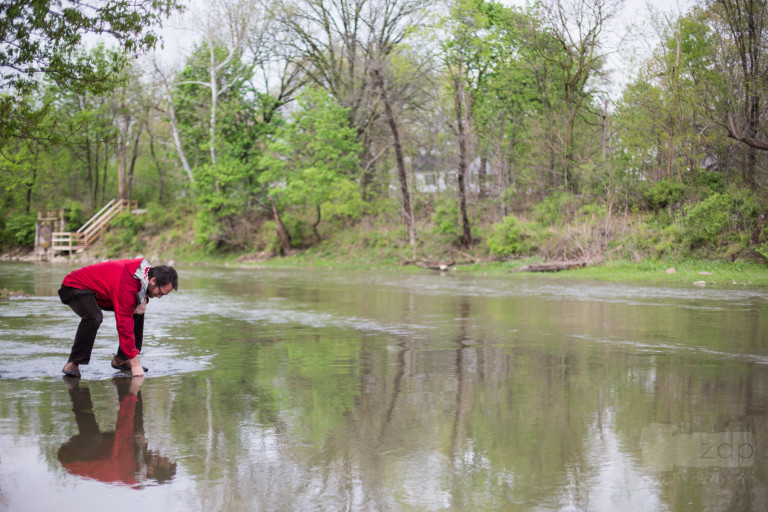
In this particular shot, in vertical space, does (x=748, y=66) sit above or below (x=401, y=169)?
above

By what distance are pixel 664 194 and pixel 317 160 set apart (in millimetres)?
17596

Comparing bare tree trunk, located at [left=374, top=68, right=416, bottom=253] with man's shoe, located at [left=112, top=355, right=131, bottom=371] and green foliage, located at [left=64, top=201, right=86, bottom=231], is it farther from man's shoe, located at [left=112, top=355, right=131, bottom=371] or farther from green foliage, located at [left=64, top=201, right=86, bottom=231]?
man's shoe, located at [left=112, top=355, right=131, bottom=371]

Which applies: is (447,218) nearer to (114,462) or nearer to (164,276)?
(164,276)

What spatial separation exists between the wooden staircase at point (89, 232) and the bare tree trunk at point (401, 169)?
2108cm

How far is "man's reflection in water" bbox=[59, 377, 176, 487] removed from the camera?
487cm

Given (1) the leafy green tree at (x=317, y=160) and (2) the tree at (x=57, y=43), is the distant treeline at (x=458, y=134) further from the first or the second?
(2) the tree at (x=57, y=43)

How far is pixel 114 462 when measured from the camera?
16.9 feet

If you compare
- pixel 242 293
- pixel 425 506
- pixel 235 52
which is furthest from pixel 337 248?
pixel 425 506

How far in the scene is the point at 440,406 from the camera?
6785mm

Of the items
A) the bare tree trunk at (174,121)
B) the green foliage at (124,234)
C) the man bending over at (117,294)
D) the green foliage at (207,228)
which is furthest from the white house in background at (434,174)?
the man bending over at (117,294)

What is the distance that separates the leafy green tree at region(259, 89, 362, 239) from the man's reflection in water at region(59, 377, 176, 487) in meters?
31.6

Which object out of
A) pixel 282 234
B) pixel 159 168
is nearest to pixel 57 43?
pixel 282 234

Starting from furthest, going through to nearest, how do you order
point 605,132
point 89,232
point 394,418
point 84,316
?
point 89,232
point 605,132
point 84,316
point 394,418

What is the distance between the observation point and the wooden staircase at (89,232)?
47.2 m
